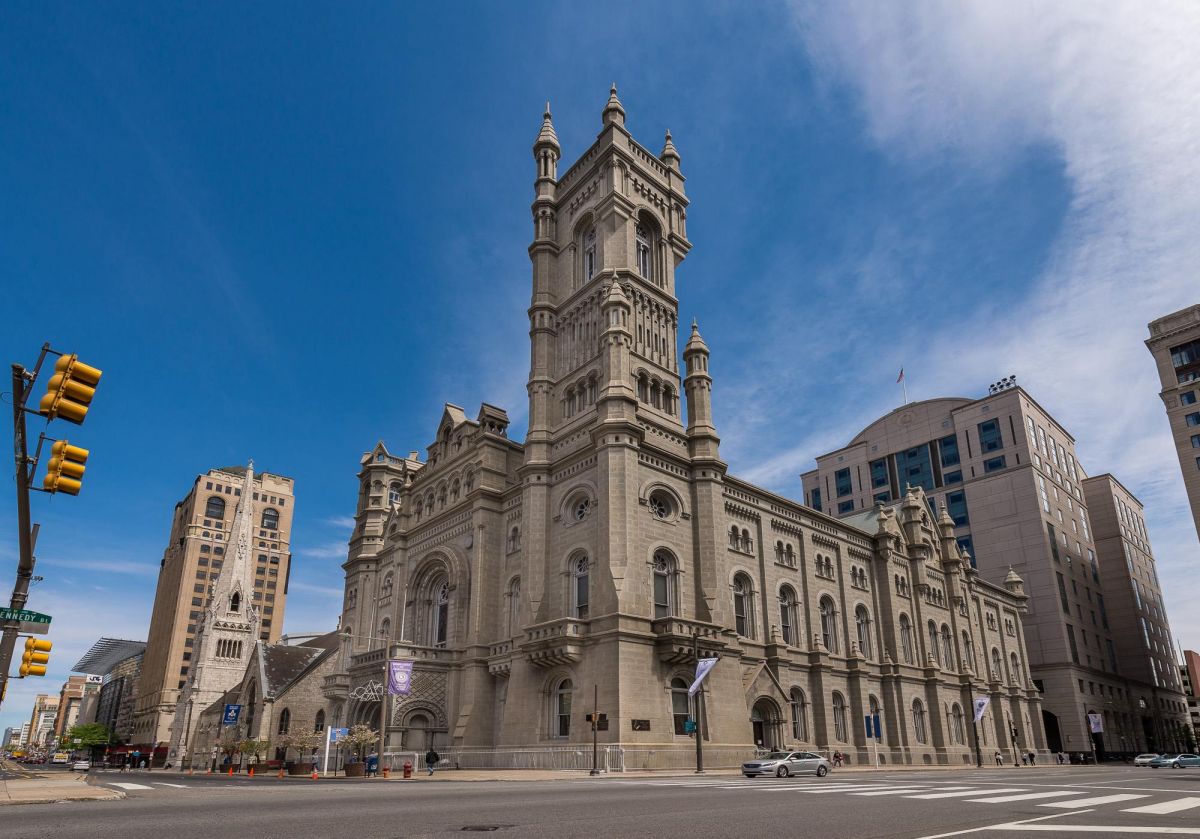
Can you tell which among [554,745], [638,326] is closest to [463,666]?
[554,745]

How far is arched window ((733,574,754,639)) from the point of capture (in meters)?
47.9

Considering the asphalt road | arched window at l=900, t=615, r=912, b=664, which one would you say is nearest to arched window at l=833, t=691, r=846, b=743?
arched window at l=900, t=615, r=912, b=664

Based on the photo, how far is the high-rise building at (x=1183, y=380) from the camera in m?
82.6

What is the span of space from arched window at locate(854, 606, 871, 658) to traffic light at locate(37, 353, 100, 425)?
54468 millimetres

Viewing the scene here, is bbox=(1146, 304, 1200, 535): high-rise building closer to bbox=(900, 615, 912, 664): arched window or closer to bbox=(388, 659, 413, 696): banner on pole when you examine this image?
bbox=(900, 615, 912, 664): arched window

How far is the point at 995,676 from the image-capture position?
234ft

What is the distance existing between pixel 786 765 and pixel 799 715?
1999cm

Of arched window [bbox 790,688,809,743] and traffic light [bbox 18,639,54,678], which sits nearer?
traffic light [bbox 18,639,54,678]

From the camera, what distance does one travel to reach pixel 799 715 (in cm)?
4947

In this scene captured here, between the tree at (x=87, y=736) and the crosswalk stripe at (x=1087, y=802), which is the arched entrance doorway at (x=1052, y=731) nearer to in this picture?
the crosswalk stripe at (x=1087, y=802)

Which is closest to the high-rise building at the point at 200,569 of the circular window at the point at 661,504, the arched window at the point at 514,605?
the arched window at the point at 514,605

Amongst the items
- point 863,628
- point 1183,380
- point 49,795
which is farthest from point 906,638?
point 49,795

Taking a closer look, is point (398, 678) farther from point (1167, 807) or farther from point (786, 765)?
point (1167, 807)

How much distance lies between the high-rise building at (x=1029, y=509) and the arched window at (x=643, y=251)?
44.7 meters
